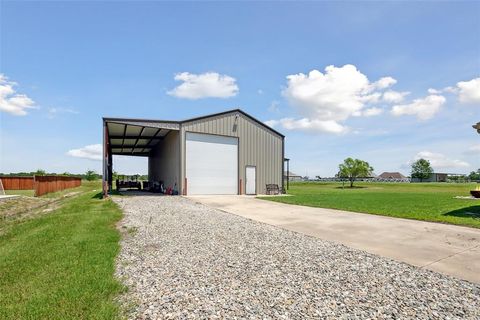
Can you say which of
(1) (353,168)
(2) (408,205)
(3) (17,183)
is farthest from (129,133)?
(1) (353,168)

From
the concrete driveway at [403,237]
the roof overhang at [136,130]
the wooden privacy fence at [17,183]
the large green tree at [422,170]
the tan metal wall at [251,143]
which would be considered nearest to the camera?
the concrete driveway at [403,237]

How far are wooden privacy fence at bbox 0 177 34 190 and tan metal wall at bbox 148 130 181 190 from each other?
17962 mm

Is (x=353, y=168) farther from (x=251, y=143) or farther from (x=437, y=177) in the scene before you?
(x=437, y=177)

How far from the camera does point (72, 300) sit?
3531 mm

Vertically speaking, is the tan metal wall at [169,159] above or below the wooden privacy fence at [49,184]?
above

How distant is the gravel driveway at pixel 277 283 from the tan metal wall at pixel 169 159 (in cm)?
1423

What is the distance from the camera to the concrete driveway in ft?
16.6

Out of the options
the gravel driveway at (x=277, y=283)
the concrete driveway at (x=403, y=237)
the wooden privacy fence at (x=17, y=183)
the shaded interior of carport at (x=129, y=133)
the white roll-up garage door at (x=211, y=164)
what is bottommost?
the gravel driveway at (x=277, y=283)

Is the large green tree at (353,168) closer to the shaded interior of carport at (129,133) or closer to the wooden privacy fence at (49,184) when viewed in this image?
the shaded interior of carport at (129,133)

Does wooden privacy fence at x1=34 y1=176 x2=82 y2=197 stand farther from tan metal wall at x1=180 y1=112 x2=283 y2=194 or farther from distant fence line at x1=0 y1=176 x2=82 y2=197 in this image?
tan metal wall at x1=180 y1=112 x2=283 y2=194

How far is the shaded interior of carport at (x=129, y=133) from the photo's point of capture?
18047mm

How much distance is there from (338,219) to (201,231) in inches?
186

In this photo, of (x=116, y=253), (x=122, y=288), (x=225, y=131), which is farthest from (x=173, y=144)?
(x=122, y=288)

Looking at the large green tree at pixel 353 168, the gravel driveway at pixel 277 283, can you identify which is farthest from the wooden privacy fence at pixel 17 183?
the large green tree at pixel 353 168
